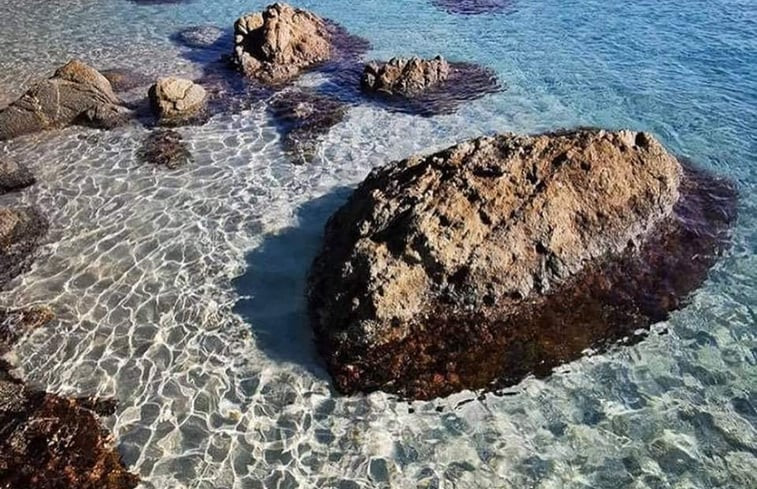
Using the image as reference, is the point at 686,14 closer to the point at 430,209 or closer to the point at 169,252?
the point at 430,209

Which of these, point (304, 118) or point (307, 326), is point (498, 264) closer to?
point (307, 326)

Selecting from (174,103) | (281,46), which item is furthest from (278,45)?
(174,103)

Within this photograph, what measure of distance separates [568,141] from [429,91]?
946 centimetres

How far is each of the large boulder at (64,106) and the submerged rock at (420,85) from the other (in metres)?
9.12

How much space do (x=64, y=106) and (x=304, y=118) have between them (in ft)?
27.6

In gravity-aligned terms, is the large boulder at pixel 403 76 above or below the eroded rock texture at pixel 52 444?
above

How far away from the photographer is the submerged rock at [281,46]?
24375 millimetres

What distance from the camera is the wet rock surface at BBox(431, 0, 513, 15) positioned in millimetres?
31156

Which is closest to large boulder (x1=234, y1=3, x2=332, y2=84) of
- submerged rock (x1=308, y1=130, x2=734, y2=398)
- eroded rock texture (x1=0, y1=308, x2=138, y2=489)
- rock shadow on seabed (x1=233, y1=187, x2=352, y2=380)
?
rock shadow on seabed (x1=233, y1=187, x2=352, y2=380)

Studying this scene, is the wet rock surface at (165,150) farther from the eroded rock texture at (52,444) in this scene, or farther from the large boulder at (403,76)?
the eroded rock texture at (52,444)

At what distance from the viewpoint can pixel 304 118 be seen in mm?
20672

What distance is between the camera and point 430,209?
12.3 m

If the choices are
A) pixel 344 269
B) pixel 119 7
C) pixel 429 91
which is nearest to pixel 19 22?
pixel 119 7

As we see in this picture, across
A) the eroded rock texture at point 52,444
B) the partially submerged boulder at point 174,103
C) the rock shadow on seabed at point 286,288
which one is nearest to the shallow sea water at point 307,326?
the rock shadow on seabed at point 286,288
